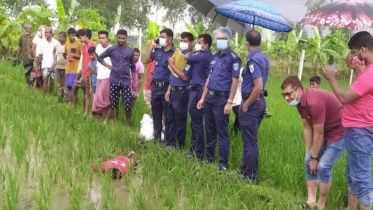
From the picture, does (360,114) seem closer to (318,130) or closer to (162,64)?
(318,130)

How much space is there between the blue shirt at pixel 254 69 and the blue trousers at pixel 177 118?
1049 millimetres

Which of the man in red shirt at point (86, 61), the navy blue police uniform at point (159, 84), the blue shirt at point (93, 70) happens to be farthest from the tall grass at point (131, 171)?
the man in red shirt at point (86, 61)

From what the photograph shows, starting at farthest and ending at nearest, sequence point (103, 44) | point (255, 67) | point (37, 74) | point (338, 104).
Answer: point (37, 74) < point (103, 44) < point (255, 67) < point (338, 104)

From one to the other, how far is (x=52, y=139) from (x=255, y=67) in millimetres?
2162

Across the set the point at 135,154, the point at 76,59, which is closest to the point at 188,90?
the point at 135,154

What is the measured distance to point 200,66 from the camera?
445 centimetres

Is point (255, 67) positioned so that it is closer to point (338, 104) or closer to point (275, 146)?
point (338, 104)

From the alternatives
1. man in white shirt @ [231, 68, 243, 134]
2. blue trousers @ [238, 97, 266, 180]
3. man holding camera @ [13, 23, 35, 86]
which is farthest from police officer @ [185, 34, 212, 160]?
man holding camera @ [13, 23, 35, 86]

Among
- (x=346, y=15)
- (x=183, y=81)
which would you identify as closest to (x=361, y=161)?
(x=346, y=15)

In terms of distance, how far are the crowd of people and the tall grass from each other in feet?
0.94

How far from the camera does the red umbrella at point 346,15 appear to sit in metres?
3.50

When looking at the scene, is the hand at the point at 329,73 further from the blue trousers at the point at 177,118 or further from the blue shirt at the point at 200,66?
the blue trousers at the point at 177,118

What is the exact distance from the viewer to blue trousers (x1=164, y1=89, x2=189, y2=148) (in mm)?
4684

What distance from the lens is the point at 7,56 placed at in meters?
14.6
